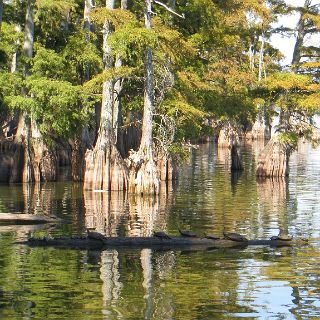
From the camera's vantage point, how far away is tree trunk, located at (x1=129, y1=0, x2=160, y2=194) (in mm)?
35000

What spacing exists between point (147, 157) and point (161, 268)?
16.6 meters

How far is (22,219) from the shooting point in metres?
25.3

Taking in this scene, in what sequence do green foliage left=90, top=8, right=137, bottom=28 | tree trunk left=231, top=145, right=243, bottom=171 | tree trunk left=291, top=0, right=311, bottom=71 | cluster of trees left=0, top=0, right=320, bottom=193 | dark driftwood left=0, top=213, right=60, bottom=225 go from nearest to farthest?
dark driftwood left=0, top=213, right=60, bottom=225 < green foliage left=90, top=8, right=137, bottom=28 < cluster of trees left=0, top=0, right=320, bottom=193 < tree trunk left=291, top=0, right=311, bottom=71 < tree trunk left=231, top=145, right=243, bottom=171

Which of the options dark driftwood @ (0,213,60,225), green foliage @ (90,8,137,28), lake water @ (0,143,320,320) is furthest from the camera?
green foliage @ (90,8,137,28)

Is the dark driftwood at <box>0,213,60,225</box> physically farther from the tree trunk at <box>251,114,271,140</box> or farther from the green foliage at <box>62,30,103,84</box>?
the tree trunk at <box>251,114,271,140</box>

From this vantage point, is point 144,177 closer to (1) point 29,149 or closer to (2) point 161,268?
(1) point 29,149

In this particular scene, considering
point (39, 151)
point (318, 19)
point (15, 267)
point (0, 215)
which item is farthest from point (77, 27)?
point (15, 267)

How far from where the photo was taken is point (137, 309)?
15094 mm

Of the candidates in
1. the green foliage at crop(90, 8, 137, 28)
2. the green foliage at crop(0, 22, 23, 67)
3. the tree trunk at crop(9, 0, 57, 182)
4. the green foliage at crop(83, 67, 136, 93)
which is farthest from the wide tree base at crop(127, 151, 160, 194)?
the green foliage at crop(0, 22, 23, 67)

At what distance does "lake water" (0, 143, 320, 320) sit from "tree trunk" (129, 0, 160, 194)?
1.83 metres

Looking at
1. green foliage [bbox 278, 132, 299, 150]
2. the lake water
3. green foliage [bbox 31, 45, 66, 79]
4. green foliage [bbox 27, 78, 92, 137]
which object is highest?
green foliage [bbox 31, 45, 66, 79]

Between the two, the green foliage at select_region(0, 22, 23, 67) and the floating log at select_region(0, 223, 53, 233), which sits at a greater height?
the green foliage at select_region(0, 22, 23, 67)

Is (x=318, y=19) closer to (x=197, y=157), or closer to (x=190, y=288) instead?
(x=197, y=157)

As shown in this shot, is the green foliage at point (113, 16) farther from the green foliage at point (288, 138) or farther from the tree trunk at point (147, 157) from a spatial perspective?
the green foliage at point (288, 138)
